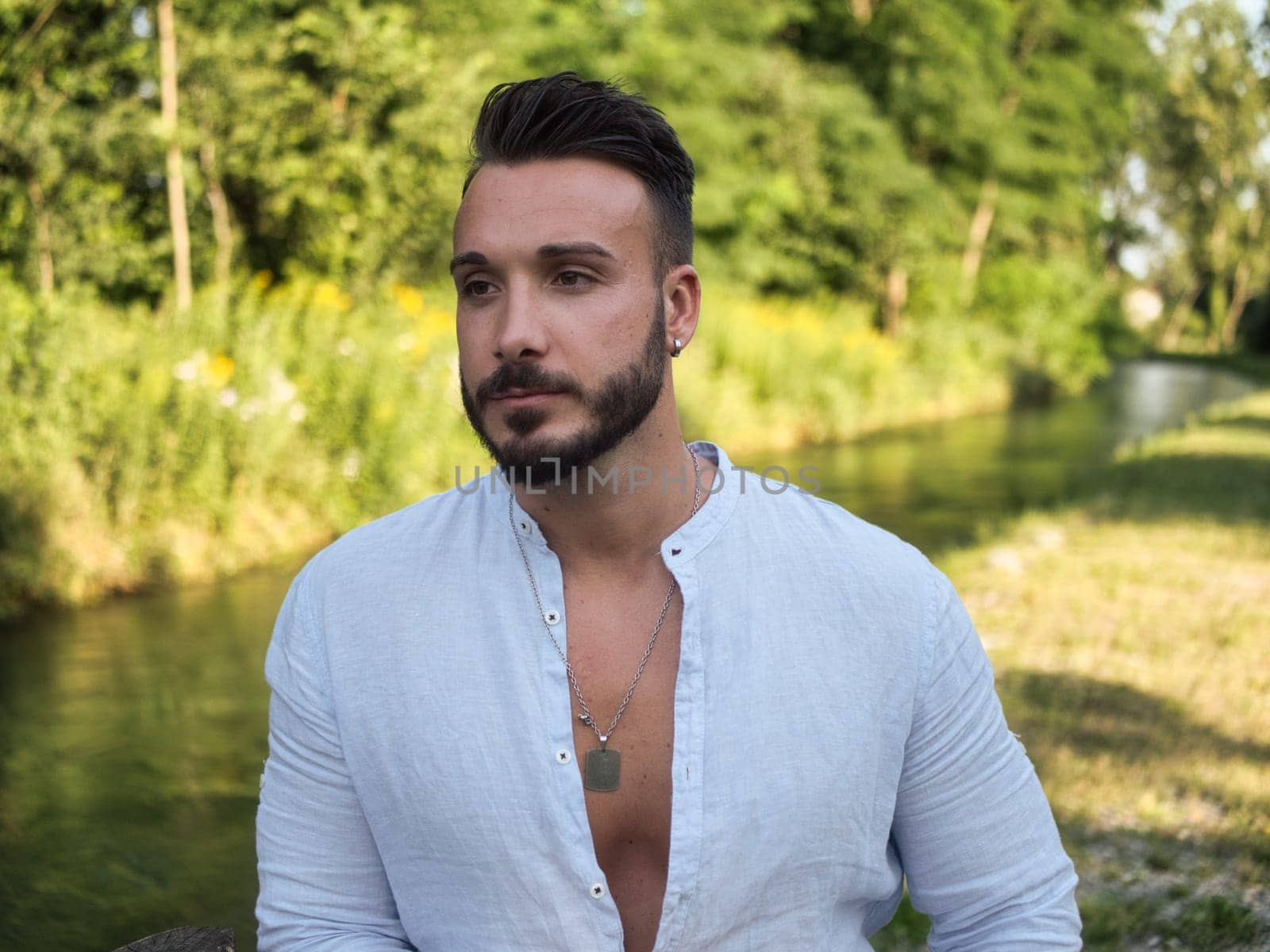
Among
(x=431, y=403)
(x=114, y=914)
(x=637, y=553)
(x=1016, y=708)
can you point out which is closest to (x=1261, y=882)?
(x=1016, y=708)

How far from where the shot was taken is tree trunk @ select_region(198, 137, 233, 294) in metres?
11.0

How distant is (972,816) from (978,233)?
25983 millimetres

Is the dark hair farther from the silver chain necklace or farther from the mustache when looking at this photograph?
the silver chain necklace

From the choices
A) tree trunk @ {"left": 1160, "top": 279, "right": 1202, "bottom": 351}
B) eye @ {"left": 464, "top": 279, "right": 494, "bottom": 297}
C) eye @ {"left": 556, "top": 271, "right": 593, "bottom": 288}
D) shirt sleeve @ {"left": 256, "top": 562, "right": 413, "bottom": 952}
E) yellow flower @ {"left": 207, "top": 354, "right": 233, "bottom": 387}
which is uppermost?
eye @ {"left": 556, "top": 271, "right": 593, "bottom": 288}

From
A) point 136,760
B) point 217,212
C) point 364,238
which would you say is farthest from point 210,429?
point 364,238

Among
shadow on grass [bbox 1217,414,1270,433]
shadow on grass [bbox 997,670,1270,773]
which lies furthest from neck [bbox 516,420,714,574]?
shadow on grass [bbox 1217,414,1270,433]

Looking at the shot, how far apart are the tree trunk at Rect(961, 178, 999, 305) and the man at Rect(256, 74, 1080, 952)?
24.6 metres

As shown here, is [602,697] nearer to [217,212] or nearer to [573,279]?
[573,279]

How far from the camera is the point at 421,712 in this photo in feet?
5.64

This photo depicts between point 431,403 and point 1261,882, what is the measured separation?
7.55 metres

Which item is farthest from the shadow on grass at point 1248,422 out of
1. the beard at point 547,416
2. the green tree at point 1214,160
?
the green tree at point 1214,160

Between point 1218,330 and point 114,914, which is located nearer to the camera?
point 114,914

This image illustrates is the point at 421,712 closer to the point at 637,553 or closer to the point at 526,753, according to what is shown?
the point at 526,753

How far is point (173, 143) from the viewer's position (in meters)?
9.97
